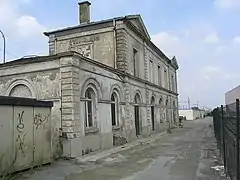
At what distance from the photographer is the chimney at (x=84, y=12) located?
75.5 ft

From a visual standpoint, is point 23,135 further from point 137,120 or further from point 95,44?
point 137,120

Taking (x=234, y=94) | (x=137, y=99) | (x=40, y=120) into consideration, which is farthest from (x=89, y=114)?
(x=137, y=99)

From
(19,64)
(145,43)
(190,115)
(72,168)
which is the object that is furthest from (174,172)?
(190,115)

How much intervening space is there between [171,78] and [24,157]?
31.0m

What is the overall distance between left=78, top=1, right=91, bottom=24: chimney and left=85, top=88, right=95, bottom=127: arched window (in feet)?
31.5

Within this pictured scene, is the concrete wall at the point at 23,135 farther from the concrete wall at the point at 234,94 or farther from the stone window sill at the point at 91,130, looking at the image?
the concrete wall at the point at 234,94

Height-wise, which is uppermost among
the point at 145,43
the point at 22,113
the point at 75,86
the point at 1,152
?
the point at 145,43

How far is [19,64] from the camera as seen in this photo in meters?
14.2

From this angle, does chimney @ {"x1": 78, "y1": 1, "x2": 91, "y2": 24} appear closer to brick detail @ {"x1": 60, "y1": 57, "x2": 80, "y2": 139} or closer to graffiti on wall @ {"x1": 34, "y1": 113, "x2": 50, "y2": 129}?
brick detail @ {"x1": 60, "y1": 57, "x2": 80, "y2": 139}

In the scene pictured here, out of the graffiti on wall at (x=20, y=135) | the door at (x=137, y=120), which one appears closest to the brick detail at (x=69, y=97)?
the graffiti on wall at (x=20, y=135)

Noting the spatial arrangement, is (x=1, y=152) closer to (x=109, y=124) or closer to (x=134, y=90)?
(x=109, y=124)

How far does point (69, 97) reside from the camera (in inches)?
506

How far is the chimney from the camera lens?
23016 mm

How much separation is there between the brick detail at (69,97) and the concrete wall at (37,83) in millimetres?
309
